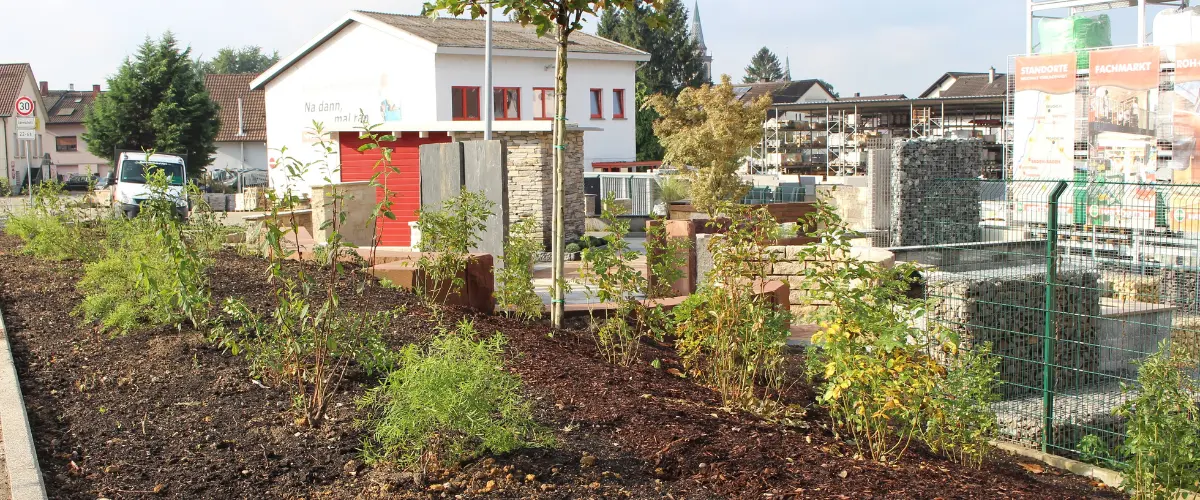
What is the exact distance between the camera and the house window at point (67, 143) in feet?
233

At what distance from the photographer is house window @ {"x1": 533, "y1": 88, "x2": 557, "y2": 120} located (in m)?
36.0

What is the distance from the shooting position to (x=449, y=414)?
3.76 meters

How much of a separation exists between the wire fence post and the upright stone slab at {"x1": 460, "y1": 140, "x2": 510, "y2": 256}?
438 cm

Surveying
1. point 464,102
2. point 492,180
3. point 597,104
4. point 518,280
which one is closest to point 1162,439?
point 518,280

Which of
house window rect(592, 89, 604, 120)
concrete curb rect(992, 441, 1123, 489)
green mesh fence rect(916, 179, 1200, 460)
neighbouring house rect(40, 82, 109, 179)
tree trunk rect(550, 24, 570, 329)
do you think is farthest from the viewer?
neighbouring house rect(40, 82, 109, 179)

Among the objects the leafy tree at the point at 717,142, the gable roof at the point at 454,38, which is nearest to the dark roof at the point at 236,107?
the gable roof at the point at 454,38

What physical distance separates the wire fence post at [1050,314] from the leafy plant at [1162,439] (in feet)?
4.44

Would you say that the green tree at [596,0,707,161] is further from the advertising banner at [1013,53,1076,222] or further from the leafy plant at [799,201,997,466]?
the leafy plant at [799,201,997,466]

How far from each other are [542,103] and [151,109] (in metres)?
16.8

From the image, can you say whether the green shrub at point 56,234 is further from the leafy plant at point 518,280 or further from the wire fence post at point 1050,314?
the wire fence post at point 1050,314

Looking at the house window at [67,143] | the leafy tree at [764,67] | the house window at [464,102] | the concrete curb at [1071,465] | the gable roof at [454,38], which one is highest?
the leafy tree at [764,67]

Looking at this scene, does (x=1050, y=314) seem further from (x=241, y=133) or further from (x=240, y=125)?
(x=241, y=133)

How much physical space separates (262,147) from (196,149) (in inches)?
615

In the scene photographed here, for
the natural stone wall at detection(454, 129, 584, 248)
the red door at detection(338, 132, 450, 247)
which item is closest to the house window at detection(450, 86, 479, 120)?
the red door at detection(338, 132, 450, 247)
